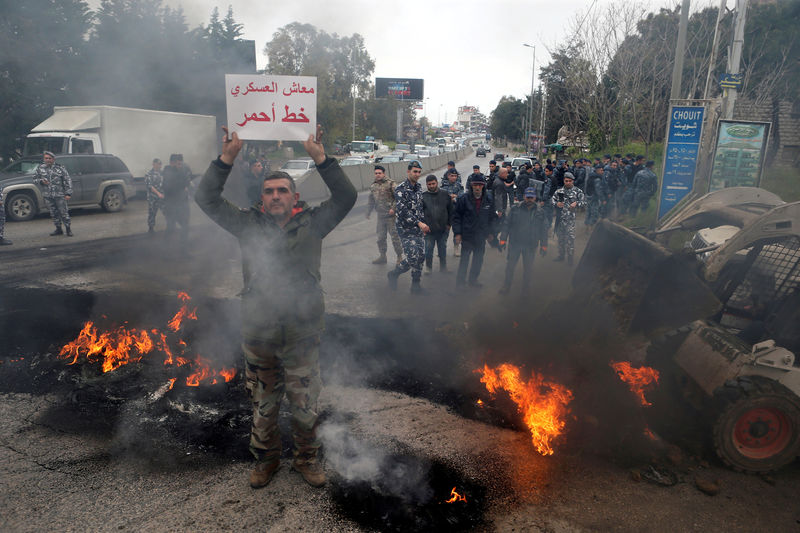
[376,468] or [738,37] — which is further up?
[738,37]

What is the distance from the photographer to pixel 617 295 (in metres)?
4.98

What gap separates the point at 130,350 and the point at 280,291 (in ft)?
9.59

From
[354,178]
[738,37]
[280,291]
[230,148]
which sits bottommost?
[354,178]

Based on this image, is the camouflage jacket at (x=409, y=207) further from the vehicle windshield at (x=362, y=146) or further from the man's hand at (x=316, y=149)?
the vehicle windshield at (x=362, y=146)

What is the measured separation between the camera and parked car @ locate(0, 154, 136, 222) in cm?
1279

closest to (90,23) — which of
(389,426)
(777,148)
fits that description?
(389,426)

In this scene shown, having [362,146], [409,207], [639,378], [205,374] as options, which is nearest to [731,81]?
[409,207]

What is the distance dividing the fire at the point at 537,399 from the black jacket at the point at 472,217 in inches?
125

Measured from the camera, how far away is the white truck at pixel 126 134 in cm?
1538

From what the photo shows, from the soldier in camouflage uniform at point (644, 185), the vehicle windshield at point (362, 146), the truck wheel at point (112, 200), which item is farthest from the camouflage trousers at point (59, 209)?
the vehicle windshield at point (362, 146)

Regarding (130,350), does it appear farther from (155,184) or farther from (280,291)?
(155,184)

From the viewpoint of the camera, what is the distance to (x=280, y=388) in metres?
3.36

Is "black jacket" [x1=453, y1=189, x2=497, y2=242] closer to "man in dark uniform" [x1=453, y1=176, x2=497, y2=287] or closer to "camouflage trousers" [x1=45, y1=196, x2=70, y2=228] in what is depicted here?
"man in dark uniform" [x1=453, y1=176, x2=497, y2=287]

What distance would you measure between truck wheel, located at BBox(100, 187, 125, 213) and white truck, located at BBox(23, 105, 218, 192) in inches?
74.3
